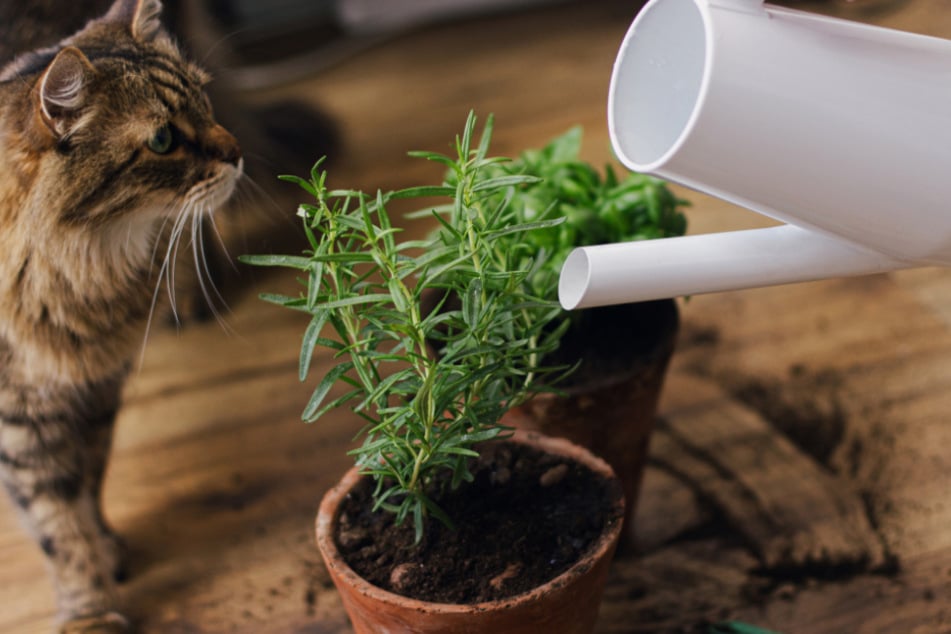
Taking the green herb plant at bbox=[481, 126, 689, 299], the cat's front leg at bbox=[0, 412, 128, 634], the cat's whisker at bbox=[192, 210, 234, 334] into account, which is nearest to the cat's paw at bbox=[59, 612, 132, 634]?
the cat's front leg at bbox=[0, 412, 128, 634]

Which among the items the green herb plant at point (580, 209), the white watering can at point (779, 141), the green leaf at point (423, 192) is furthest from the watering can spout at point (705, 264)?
the green herb plant at point (580, 209)

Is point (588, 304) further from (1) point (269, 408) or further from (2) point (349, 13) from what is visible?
(2) point (349, 13)

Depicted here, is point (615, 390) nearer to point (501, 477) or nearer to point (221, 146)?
point (501, 477)

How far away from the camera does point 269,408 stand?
1.20 metres

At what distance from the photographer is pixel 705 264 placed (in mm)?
620

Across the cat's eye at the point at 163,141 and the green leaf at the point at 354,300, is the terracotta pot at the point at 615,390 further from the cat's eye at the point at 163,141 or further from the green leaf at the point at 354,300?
the cat's eye at the point at 163,141

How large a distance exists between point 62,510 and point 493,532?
0.55m

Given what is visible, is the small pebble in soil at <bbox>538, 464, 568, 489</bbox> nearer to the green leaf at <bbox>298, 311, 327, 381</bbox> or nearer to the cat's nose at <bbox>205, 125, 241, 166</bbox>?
the green leaf at <bbox>298, 311, 327, 381</bbox>

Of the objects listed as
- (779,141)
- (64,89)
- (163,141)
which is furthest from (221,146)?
(779,141)

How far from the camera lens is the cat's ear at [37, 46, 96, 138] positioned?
0.74 m

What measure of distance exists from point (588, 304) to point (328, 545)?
278 millimetres

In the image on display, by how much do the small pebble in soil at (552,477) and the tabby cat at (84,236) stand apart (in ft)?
1.32

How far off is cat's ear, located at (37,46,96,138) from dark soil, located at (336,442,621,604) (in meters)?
0.41

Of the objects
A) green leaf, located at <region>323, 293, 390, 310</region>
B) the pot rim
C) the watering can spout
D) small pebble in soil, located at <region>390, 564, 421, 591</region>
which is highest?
the watering can spout
